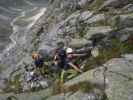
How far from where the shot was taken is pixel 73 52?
26328 millimetres

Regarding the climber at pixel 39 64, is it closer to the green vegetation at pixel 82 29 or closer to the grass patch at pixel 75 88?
the grass patch at pixel 75 88

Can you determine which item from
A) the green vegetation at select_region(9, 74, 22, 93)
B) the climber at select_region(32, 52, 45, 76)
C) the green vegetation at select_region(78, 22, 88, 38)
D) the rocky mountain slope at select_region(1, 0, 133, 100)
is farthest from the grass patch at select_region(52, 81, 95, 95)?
the green vegetation at select_region(78, 22, 88, 38)

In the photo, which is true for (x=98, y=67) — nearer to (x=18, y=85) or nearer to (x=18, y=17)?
(x=18, y=85)

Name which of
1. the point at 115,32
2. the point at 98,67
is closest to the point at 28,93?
the point at 98,67

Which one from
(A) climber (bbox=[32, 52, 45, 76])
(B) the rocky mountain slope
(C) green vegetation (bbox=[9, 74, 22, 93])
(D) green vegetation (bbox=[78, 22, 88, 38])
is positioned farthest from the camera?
(D) green vegetation (bbox=[78, 22, 88, 38])

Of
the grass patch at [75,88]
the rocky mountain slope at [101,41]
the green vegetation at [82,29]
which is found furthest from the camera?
the green vegetation at [82,29]

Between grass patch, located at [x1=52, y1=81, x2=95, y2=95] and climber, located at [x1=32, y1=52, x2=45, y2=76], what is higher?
climber, located at [x1=32, y1=52, x2=45, y2=76]

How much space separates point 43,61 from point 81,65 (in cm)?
334

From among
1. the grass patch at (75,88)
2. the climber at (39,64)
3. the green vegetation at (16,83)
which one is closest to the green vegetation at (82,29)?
the climber at (39,64)

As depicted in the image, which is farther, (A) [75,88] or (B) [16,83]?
(B) [16,83]

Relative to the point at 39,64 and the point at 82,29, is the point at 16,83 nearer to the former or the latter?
the point at 39,64

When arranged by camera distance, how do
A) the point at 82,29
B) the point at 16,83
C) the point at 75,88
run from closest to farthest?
the point at 75,88 → the point at 16,83 → the point at 82,29

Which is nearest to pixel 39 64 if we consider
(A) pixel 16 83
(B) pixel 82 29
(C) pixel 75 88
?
(A) pixel 16 83

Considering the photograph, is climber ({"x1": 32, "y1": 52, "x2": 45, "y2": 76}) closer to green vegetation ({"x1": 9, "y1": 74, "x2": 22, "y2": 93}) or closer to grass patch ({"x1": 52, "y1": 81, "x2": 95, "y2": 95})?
green vegetation ({"x1": 9, "y1": 74, "x2": 22, "y2": 93})
